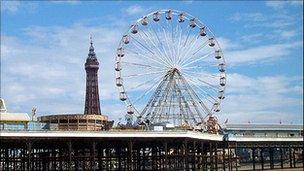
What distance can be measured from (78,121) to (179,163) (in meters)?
51.8

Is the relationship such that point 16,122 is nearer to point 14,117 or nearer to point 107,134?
point 14,117

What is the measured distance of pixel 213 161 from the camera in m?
100

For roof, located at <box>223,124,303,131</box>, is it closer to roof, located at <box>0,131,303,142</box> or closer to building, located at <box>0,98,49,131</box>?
roof, located at <box>0,131,303,142</box>

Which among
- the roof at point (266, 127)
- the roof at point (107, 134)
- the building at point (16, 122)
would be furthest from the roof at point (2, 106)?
the roof at point (266, 127)

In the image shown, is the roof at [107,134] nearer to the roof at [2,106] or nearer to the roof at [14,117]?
the roof at [14,117]

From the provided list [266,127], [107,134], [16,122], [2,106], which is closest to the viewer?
[107,134]

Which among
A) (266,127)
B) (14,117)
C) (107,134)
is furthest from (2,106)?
(266,127)

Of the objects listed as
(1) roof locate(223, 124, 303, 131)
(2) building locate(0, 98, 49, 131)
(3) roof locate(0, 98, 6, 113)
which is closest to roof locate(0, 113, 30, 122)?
(2) building locate(0, 98, 49, 131)

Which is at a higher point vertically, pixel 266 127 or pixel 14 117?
pixel 14 117

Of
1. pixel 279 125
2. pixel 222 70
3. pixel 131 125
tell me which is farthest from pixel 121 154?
pixel 279 125

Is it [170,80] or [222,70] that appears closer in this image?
[170,80]

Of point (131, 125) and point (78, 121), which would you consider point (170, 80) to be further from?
point (78, 121)

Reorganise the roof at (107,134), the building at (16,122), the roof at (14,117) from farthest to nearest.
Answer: the roof at (14,117) → the building at (16,122) → the roof at (107,134)

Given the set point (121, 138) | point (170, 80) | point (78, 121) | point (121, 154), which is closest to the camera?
point (121, 138)
